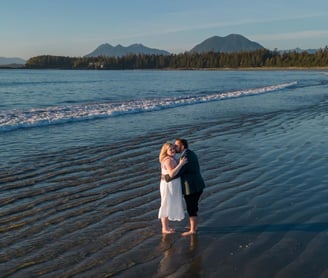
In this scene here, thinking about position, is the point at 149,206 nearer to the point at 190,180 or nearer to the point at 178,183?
the point at 178,183

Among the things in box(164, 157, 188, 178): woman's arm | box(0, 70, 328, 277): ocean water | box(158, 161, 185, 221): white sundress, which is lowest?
box(0, 70, 328, 277): ocean water

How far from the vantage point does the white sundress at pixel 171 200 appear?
22.8ft

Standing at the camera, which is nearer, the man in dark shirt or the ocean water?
the ocean water

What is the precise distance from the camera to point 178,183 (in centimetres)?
701

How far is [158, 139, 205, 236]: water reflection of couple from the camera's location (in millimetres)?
6891

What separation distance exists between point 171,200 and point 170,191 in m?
0.15

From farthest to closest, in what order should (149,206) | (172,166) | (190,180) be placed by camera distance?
1. (149,206)
2. (190,180)
3. (172,166)

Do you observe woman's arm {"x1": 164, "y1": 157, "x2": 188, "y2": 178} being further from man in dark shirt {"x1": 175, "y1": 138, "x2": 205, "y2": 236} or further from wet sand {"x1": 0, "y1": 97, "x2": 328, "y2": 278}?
wet sand {"x1": 0, "y1": 97, "x2": 328, "y2": 278}

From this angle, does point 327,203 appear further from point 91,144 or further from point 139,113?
point 139,113

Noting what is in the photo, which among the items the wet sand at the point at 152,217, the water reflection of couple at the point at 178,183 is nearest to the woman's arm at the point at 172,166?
the water reflection of couple at the point at 178,183

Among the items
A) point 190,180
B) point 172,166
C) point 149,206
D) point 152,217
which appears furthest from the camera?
point 149,206

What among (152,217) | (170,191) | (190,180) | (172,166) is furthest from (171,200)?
(152,217)

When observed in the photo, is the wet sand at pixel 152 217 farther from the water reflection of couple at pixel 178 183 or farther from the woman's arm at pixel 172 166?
the woman's arm at pixel 172 166

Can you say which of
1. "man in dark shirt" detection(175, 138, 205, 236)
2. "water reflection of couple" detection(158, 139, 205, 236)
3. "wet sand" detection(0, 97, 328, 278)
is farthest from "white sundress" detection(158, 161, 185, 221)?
"wet sand" detection(0, 97, 328, 278)
